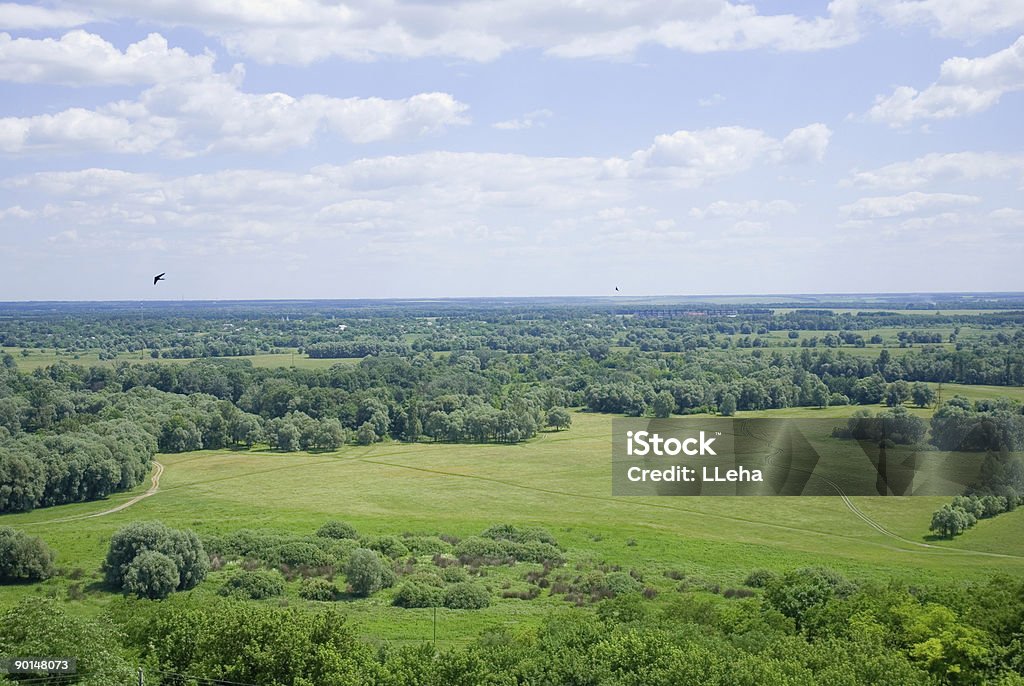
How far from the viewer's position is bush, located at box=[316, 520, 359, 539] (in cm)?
5416

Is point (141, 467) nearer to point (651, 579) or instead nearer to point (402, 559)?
point (402, 559)

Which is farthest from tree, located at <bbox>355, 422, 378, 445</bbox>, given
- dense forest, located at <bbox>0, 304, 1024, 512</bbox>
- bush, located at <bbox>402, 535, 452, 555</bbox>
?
bush, located at <bbox>402, 535, 452, 555</bbox>

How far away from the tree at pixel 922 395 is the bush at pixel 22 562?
9372 cm

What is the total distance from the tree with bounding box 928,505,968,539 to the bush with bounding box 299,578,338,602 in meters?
37.2

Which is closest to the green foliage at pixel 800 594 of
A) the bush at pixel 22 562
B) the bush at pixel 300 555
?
the bush at pixel 300 555

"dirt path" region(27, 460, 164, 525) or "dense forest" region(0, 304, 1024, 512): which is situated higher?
"dense forest" region(0, 304, 1024, 512)

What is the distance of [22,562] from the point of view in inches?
1815

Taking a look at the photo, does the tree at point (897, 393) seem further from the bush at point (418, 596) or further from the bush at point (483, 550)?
the bush at point (418, 596)

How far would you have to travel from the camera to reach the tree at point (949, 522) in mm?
54875

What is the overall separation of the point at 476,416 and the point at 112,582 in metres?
54.8

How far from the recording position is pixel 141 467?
240 ft

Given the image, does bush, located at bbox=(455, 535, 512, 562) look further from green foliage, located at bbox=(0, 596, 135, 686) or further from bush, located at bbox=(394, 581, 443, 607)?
green foliage, located at bbox=(0, 596, 135, 686)

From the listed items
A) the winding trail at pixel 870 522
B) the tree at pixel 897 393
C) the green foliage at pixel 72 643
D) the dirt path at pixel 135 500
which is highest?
the green foliage at pixel 72 643

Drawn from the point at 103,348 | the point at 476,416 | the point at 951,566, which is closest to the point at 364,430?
the point at 476,416
